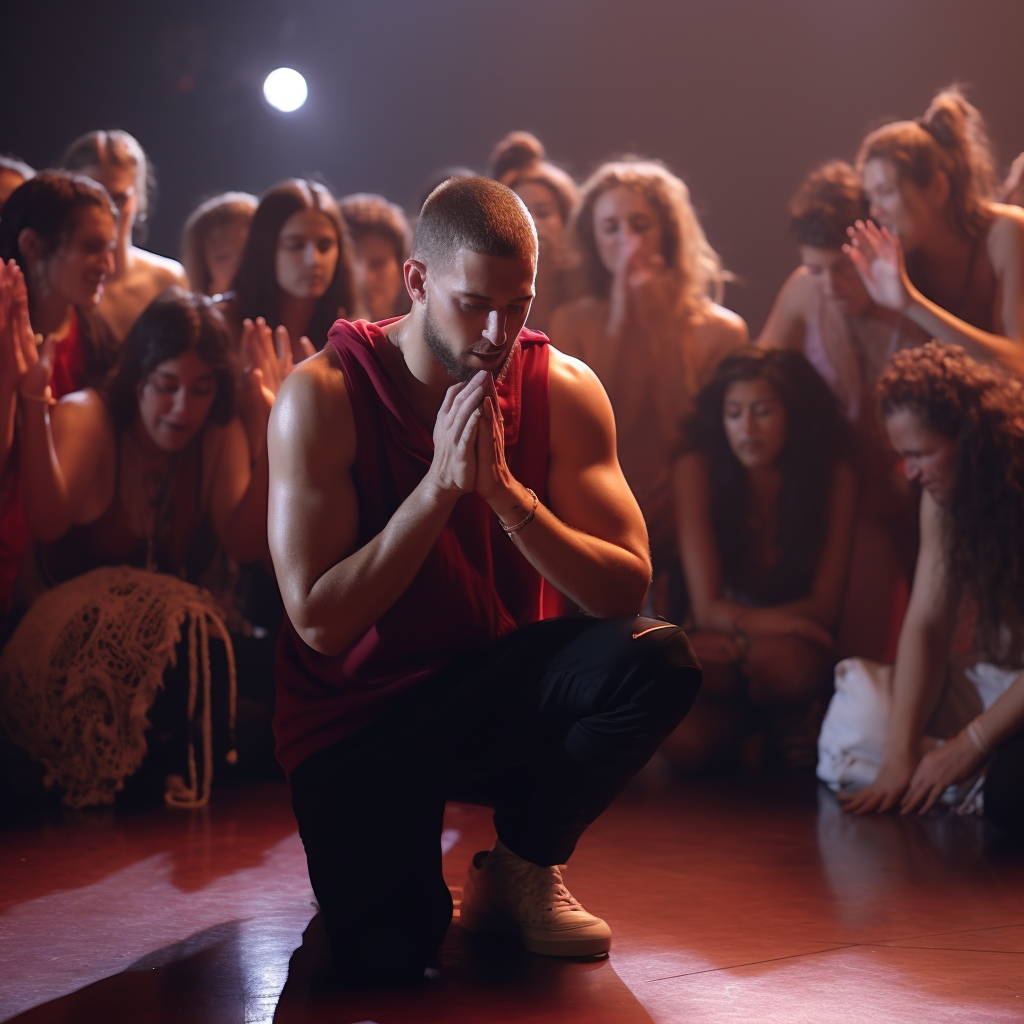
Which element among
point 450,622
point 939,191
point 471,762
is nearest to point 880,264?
point 939,191

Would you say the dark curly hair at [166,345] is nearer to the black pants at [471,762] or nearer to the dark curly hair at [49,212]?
the dark curly hair at [49,212]

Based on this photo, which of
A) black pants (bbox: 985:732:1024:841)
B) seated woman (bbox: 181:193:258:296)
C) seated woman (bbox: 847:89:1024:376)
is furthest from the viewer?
seated woman (bbox: 181:193:258:296)

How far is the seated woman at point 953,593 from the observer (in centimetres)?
330

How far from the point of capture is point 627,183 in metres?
4.21

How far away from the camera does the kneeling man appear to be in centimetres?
210

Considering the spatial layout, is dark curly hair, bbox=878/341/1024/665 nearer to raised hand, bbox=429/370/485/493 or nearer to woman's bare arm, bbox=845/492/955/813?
woman's bare arm, bbox=845/492/955/813

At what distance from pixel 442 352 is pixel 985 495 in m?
1.78

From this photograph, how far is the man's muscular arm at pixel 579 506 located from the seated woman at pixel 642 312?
Answer: 173cm

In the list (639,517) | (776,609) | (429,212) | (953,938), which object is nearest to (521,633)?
(639,517)

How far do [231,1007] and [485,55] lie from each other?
340cm

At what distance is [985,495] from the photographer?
333 cm

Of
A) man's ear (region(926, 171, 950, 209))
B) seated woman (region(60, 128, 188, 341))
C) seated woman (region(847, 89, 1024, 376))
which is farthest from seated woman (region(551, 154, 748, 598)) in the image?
seated woman (region(60, 128, 188, 341))

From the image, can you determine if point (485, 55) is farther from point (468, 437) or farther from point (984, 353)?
point (468, 437)

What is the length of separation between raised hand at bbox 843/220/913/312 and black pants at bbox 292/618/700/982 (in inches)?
85.7
